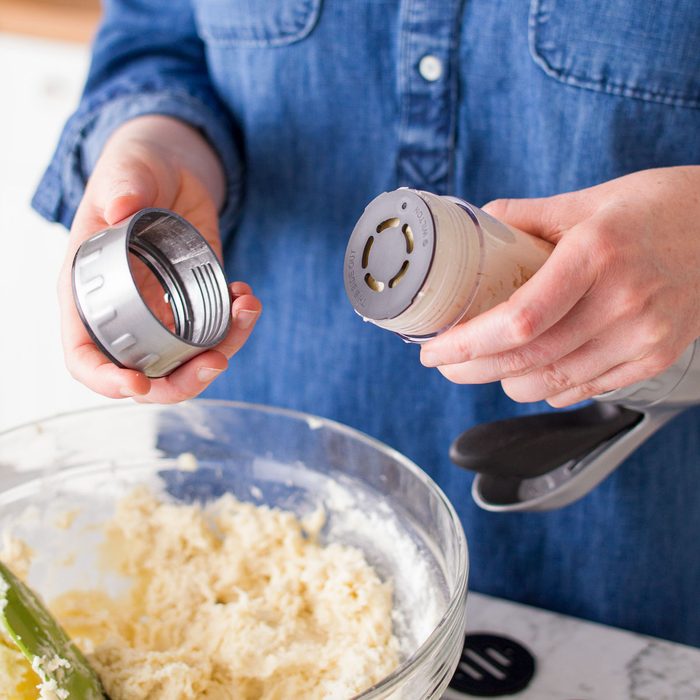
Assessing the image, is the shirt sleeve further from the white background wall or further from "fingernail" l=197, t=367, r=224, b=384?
the white background wall

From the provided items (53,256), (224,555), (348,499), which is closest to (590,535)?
(348,499)

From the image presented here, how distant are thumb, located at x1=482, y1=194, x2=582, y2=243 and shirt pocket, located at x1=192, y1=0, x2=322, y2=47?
37 centimetres

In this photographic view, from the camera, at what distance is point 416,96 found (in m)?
0.92

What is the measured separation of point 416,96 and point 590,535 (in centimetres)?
54

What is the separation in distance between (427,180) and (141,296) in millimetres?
445

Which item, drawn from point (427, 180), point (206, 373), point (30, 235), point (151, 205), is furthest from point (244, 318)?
point (30, 235)

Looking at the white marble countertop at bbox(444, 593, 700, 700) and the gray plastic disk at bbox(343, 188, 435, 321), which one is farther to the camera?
the white marble countertop at bbox(444, 593, 700, 700)

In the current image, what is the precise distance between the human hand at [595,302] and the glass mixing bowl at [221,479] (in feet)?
0.59

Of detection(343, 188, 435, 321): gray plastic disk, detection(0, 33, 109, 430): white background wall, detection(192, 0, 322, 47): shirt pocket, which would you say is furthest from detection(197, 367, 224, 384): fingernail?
detection(0, 33, 109, 430): white background wall

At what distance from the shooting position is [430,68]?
0.91 m

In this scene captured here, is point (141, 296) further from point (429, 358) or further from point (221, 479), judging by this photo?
point (221, 479)

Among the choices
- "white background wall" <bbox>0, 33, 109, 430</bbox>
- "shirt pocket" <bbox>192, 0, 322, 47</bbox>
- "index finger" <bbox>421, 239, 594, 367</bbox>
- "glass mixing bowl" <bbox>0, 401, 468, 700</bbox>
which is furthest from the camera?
"white background wall" <bbox>0, 33, 109, 430</bbox>

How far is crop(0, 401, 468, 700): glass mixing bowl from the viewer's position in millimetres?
808

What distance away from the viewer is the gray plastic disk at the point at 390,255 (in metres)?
0.58
